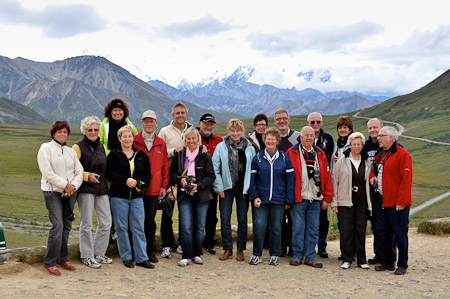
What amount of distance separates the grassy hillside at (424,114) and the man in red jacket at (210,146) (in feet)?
361

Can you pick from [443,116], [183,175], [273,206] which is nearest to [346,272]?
[273,206]

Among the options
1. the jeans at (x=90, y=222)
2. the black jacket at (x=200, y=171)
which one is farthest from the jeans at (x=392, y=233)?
the jeans at (x=90, y=222)

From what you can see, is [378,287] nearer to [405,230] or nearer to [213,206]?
[405,230]

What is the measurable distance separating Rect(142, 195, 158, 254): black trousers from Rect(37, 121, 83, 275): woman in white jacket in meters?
1.68

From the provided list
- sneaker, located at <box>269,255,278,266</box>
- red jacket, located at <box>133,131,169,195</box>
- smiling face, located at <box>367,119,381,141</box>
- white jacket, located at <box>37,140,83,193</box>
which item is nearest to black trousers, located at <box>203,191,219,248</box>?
red jacket, located at <box>133,131,169,195</box>

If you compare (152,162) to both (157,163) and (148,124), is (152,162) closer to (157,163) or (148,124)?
(157,163)

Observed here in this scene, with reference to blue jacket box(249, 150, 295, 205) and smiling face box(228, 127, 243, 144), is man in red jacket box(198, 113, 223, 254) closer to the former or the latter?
smiling face box(228, 127, 243, 144)

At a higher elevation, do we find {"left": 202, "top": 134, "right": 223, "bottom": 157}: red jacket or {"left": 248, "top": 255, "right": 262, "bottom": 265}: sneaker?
{"left": 202, "top": 134, "right": 223, "bottom": 157}: red jacket

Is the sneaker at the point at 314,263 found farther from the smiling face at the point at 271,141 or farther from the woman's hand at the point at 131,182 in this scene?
the woman's hand at the point at 131,182

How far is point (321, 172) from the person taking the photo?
9.48 m

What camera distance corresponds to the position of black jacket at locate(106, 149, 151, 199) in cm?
870

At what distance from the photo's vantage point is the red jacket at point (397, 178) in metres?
8.86

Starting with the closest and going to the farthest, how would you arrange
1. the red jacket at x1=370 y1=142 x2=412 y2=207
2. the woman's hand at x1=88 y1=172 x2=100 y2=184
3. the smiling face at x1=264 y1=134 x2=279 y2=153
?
the woman's hand at x1=88 y1=172 x2=100 y2=184, the red jacket at x1=370 y1=142 x2=412 y2=207, the smiling face at x1=264 y1=134 x2=279 y2=153

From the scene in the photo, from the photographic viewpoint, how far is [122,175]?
8727 mm
